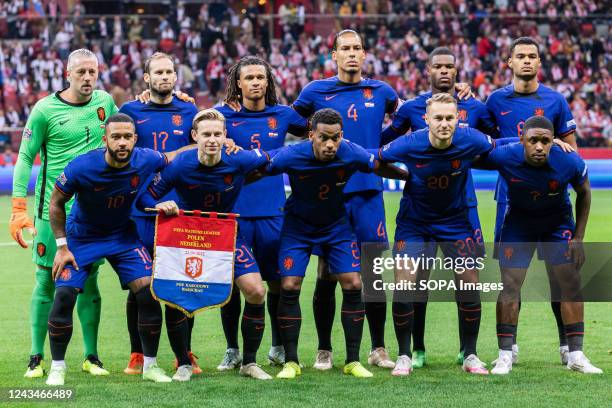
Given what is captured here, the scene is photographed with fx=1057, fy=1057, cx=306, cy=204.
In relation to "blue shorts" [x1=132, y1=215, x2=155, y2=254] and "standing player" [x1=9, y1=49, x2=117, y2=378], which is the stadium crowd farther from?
"blue shorts" [x1=132, y1=215, x2=155, y2=254]

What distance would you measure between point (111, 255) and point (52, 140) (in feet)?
3.69

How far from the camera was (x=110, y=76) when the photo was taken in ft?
94.8

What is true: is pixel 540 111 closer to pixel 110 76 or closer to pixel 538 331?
pixel 538 331

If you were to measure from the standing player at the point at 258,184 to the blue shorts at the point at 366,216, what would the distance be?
0.53 meters

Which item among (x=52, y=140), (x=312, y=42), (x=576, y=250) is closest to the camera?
(x=576, y=250)

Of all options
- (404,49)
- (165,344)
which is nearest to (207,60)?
(404,49)

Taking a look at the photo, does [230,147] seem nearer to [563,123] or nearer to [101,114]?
[101,114]

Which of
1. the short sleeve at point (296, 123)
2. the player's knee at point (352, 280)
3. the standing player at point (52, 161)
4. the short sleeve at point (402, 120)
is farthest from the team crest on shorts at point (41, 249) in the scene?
the short sleeve at point (402, 120)

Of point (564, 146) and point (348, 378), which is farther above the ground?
point (564, 146)

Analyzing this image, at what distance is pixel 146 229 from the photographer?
7.85 m

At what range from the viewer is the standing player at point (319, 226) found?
736 cm

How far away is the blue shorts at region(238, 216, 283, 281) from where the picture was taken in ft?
25.7

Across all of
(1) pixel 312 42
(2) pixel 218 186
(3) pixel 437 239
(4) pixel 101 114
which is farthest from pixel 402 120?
(1) pixel 312 42

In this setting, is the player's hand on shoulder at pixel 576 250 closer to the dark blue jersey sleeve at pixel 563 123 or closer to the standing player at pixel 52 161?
the dark blue jersey sleeve at pixel 563 123
